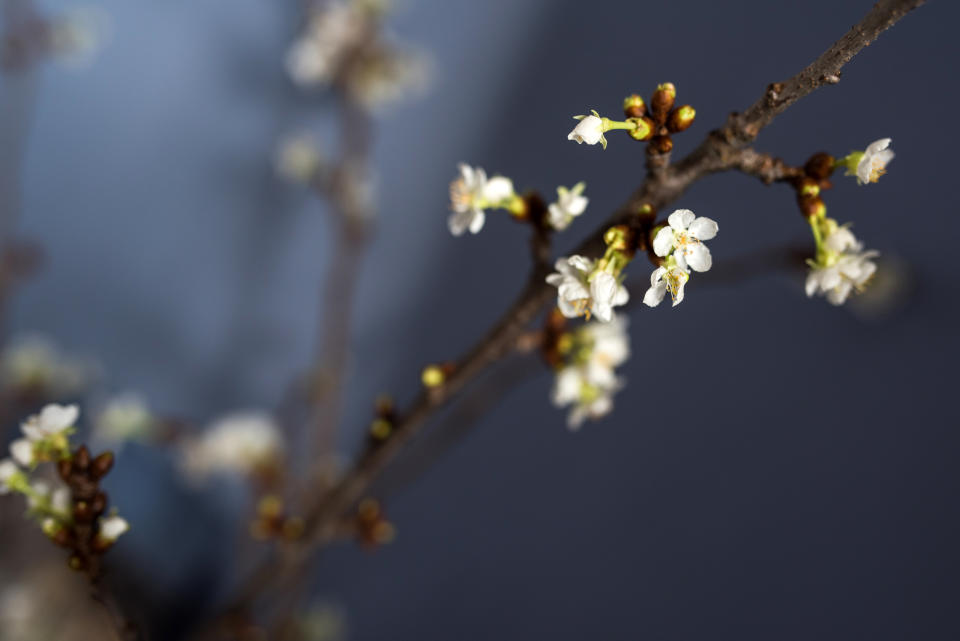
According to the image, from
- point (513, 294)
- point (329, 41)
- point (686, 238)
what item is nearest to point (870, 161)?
point (686, 238)

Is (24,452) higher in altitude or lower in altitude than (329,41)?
lower

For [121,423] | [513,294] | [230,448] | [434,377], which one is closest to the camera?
[434,377]

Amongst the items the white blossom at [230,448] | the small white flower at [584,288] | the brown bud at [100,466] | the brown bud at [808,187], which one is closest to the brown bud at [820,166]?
the brown bud at [808,187]

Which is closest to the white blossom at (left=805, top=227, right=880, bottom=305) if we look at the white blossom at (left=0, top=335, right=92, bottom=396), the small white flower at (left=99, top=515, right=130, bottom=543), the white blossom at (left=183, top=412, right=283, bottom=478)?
the small white flower at (left=99, top=515, right=130, bottom=543)

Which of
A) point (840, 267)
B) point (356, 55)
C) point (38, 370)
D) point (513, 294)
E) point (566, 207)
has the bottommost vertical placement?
point (840, 267)

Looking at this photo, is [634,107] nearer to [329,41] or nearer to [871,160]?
[871,160]

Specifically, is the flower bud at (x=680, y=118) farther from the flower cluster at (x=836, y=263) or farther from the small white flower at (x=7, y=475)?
the small white flower at (x=7, y=475)
